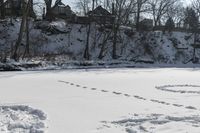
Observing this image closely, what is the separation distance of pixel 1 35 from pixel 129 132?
37.1m

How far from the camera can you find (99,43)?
4844 centimetres

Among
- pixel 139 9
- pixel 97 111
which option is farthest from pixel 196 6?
pixel 97 111

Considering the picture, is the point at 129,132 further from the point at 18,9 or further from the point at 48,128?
the point at 18,9

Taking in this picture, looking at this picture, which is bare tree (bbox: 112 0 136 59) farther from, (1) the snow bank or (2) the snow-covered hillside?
(1) the snow bank

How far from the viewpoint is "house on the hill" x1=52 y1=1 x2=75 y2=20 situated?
54188mm

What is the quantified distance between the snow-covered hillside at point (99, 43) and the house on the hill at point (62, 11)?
3.62m

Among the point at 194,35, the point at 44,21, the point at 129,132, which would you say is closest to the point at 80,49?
the point at 44,21

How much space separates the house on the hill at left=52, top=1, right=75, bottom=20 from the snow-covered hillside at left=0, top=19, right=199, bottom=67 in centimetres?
362

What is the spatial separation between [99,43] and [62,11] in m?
11.1

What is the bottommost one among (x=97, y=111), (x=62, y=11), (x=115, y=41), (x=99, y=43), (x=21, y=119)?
(x=97, y=111)

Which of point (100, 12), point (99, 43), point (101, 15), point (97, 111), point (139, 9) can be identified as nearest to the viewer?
point (97, 111)

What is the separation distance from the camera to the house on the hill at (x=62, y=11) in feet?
178

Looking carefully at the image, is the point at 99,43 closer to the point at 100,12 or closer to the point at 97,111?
the point at 100,12

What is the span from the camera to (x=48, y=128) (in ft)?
30.8
